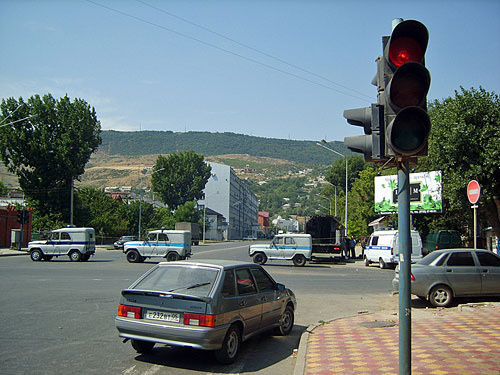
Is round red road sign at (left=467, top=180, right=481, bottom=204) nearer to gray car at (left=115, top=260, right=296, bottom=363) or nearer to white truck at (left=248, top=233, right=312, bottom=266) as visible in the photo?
gray car at (left=115, top=260, right=296, bottom=363)

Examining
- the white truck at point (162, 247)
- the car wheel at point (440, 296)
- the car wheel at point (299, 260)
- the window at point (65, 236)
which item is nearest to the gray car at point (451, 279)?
the car wheel at point (440, 296)

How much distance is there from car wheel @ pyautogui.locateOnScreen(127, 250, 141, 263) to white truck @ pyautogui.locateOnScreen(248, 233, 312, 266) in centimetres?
723

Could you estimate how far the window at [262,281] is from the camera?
8.30 metres

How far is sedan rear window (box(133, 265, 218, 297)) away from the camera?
7.02 meters

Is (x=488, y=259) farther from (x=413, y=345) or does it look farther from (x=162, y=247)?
(x=162, y=247)

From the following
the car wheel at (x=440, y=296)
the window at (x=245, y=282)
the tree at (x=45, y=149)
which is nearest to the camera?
the window at (x=245, y=282)

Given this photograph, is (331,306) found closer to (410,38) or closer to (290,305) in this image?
(290,305)

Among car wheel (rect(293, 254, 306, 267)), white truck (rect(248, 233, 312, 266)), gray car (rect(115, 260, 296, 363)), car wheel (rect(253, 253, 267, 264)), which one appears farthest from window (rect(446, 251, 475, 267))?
car wheel (rect(253, 253, 267, 264))

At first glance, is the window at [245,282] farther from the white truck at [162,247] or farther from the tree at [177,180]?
the tree at [177,180]

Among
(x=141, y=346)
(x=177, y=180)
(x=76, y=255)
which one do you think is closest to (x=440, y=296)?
(x=141, y=346)

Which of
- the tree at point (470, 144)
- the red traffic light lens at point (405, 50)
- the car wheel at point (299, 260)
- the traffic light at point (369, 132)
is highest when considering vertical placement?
the tree at point (470, 144)

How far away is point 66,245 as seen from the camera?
3050 cm

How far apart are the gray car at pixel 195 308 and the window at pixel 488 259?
301 inches

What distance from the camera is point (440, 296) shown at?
1240 centimetres
